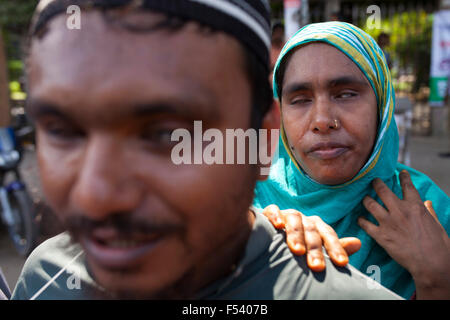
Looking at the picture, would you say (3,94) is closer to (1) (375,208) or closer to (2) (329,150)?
(2) (329,150)

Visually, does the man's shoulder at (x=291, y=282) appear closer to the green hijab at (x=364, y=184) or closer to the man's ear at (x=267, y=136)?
the man's ear at (x=267, y=136)

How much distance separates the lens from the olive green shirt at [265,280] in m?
0.89

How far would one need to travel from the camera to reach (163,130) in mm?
705

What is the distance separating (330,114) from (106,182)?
3.56 feet

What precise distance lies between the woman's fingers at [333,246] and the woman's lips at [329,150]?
413mm

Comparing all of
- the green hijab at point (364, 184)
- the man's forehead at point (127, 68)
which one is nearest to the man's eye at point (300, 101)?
the green hijab at point (364, 184)

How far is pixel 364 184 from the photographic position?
1650mm

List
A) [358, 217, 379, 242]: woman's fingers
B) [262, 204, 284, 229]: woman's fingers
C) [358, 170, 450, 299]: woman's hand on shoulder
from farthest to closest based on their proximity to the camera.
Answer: [358, 217, 379, 242]: woman's fingers, [358, 170, 450, 299]: woman's hand on shoulder, [262, 204, 284, 229]: woman's fingers

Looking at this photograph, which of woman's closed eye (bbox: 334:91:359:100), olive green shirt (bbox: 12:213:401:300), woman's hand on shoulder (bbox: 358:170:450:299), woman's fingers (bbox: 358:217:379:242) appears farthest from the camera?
woman's closed eye (bbox: 334:91:359:100)

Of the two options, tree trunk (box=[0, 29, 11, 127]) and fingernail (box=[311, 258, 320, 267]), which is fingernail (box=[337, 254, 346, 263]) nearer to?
fingernail (box=[311, 258, 320, 267])

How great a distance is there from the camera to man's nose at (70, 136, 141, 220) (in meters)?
0.68

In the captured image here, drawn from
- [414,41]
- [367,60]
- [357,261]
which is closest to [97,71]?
[357,261]

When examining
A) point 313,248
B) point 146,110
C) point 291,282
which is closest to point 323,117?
point 313,248

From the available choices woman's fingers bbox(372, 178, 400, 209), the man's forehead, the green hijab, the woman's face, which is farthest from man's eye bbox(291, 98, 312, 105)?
the man's forehead
